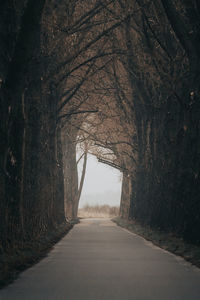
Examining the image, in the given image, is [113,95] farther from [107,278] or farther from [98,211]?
[98,211]

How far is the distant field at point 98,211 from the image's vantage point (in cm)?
6800

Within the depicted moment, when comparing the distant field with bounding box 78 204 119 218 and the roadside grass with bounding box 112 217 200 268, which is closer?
the roadside grass with bounding box 112 217 200 268

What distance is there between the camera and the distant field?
6800 centimetres

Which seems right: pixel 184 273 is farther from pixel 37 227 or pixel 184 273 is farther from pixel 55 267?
Answer: pixel 37 227

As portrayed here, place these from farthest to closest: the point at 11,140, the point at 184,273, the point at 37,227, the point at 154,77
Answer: the point at 154,77, the point at 37,227, the point at 11,140, the point at 184,273

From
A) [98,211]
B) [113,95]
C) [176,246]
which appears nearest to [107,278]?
[176,246]

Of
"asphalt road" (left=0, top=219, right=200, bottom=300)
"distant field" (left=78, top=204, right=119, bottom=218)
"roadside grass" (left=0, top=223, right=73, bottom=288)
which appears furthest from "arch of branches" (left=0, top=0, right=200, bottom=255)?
"distant field" (left=78, top=204, right=119, bottom=218)

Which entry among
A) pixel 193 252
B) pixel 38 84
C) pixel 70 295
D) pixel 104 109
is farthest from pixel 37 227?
pixel 104 109

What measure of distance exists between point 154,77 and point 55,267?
12.0 m

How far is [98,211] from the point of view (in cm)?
7312

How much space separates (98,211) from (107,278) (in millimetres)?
63851

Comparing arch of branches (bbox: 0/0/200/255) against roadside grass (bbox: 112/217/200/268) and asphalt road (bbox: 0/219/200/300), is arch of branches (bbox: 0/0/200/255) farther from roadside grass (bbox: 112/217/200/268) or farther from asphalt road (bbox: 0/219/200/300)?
asphalt road (bbox: 0/219/200/300)

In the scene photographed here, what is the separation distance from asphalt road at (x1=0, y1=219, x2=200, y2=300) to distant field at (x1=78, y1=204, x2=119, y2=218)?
53843 millimetres

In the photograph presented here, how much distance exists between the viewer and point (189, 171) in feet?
54.0
